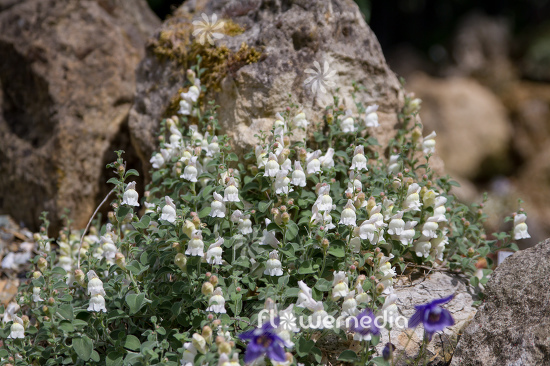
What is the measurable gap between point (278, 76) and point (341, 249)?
57.7 inches

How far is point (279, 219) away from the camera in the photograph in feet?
9.62

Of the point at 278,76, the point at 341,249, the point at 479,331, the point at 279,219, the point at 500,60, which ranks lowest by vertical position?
the point at 500,60

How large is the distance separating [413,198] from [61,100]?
11.3 feet

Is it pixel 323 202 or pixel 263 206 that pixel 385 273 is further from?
pixel 263 206

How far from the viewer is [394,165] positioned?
3.51 metres

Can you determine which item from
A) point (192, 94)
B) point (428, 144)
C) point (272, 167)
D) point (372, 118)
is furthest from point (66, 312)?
point (428, 144)

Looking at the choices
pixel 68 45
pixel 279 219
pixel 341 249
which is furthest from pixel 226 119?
pixel 68 45

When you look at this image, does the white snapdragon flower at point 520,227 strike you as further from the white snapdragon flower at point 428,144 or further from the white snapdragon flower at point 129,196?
the white snapdragon flower at point 129,196

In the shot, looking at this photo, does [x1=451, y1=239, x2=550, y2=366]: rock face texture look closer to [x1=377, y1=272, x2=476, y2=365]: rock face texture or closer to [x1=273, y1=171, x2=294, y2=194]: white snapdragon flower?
[x1=377, y1=272, x2=476, y2=365]: rock face texture

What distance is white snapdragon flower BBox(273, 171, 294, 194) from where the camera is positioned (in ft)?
9.68

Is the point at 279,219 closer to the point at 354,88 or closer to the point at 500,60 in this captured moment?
the point at 354,88

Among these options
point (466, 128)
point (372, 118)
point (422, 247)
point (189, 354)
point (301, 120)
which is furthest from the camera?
point (466, 128)

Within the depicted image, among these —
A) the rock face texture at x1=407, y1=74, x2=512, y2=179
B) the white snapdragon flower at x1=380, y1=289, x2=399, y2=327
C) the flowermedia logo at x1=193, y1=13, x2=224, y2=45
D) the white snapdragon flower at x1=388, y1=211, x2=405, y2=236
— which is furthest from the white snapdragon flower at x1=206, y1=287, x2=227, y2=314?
the rock face texture at x1=407, y1=74, x2=512, y2=179

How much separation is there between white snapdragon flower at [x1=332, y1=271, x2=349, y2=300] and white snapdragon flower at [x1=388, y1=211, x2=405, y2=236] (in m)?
0.53
